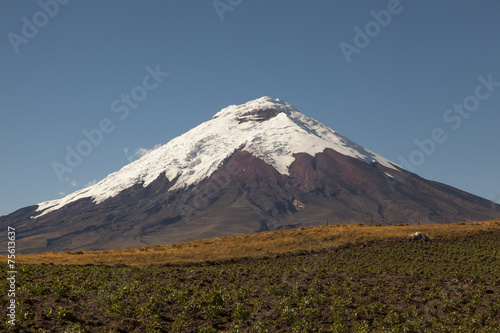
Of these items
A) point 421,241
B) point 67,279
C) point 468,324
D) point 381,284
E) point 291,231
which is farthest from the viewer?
point 291,231

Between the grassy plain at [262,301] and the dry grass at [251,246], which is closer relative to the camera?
the grassy plain at [262,301]

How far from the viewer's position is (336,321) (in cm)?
2434

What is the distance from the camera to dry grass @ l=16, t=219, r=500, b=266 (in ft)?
182

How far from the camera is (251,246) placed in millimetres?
64000

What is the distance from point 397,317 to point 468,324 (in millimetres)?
3957

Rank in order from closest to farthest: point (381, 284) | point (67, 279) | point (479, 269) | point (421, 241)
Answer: point (67, 279) < point (381, 284) < point (479, 269) < point (421, 241)

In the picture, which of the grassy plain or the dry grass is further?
the dry grass

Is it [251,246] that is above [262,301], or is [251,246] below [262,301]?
above

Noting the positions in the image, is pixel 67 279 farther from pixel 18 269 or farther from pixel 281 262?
pixel 281 262

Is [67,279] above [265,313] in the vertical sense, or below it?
above

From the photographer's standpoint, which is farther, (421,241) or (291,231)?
(291,231)

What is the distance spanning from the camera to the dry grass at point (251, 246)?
182ft

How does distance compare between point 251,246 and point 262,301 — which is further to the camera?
point 251,246

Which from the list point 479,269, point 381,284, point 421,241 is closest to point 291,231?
point 421,241
